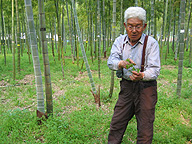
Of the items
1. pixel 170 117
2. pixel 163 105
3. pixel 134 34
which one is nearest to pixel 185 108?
pixel 163 105

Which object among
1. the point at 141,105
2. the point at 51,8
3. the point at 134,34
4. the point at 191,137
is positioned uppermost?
the point at 51,8

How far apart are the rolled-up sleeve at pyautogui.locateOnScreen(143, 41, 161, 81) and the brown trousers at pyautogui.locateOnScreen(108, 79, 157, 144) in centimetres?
17

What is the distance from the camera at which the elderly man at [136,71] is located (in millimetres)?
1690

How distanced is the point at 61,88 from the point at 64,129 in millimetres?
2940

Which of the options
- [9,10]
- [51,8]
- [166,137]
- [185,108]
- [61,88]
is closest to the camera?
[166,137]

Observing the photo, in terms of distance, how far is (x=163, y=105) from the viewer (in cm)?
399

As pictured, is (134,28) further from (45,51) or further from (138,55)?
(45,51)

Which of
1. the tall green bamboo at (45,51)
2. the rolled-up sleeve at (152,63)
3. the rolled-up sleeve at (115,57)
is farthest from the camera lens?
the tall green bamboo at (45,51)

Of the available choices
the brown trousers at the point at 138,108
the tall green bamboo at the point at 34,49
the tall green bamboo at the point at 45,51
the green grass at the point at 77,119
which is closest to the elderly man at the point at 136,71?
the brown trousers at the point at 138,108

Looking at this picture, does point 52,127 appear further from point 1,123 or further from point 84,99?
point 84,99

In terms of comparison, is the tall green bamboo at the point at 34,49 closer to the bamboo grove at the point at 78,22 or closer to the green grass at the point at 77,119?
the bamboo grove at the point at 78,22

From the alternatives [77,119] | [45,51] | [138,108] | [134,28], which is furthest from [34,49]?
[138,108]

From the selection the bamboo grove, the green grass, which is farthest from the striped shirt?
the bamboo grove

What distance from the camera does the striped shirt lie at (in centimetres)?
169
